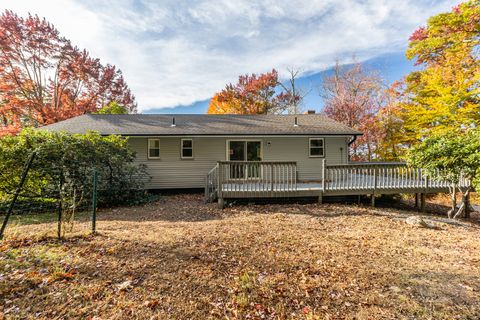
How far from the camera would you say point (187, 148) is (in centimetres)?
1183

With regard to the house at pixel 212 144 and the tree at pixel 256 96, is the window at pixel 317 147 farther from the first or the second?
the tree at pixel 256 96

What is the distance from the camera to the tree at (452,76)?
37.9ft

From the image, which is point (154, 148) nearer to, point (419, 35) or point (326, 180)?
point (326, 180)

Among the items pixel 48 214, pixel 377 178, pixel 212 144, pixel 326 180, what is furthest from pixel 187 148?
pixel 377 178

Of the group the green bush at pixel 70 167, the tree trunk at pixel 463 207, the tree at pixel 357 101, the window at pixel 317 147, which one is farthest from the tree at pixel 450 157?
the tree at pixel 357 101

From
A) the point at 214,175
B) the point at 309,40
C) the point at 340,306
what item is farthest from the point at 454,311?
the point at 309,40

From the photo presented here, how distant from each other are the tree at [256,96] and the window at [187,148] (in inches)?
529

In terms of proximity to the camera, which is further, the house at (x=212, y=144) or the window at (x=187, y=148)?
the window at (x=187, y=148)

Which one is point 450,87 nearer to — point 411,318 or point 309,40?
point 309,40

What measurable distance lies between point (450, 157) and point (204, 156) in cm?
1025

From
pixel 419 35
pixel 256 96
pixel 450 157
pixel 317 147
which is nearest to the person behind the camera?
pixel 450 157

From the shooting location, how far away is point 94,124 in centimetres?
1211

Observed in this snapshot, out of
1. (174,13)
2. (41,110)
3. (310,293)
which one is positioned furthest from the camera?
(41,110)

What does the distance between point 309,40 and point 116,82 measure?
1885cm
